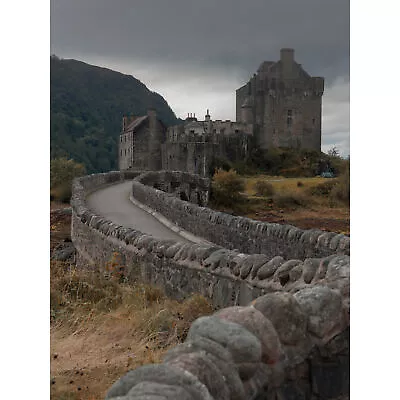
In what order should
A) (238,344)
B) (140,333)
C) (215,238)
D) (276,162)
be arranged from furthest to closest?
(276,162) < (215,238) < (140,333) < (238,344)

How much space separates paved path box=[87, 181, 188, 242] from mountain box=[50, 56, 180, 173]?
26.8 metres

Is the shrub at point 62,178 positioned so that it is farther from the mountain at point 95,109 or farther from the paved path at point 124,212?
the mountain at point 95,109

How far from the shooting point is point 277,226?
7750mm

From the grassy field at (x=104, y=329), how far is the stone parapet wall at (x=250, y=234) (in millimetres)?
2178

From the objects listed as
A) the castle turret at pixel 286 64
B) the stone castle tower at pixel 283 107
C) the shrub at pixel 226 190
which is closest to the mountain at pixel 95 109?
the stone castle tower at pixel 283 107

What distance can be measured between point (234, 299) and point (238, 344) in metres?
2.47

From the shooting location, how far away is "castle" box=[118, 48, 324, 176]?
147ft

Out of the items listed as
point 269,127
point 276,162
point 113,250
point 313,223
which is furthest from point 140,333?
point 269,127

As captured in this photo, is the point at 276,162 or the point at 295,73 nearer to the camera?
the point at 276,162

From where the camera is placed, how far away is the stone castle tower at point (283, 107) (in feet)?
153

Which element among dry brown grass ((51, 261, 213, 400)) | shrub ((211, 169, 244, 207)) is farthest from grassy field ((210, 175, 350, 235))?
dry brown grass ((51, 261, 213, 400))

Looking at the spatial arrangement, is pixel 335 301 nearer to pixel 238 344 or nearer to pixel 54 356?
pixel 238 344

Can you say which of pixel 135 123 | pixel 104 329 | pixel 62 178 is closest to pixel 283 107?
pixel 135 123

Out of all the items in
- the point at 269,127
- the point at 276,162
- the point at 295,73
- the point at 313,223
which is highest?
the point at 295,73
